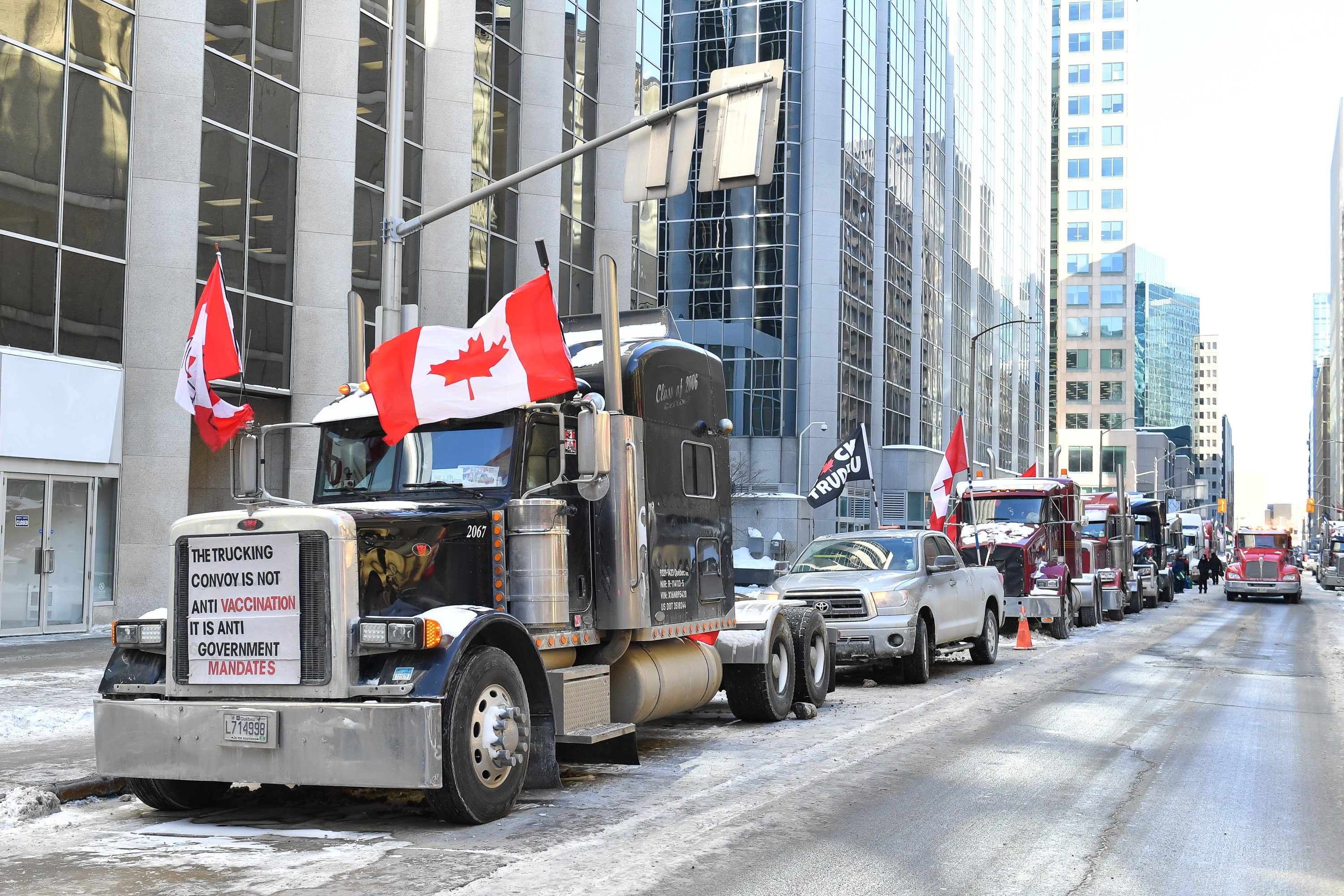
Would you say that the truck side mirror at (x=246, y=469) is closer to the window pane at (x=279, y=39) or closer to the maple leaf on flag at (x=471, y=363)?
the maple leaf on flag at (x=471, y=363)

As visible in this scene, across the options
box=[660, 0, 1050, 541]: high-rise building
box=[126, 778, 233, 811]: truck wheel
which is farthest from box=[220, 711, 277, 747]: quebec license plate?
box=[660, 0, 1050, 541]: high-rise building

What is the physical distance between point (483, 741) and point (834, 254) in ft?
183

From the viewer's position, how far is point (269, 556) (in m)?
7.72

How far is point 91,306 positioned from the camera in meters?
21.7

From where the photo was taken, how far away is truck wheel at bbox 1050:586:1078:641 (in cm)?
2539

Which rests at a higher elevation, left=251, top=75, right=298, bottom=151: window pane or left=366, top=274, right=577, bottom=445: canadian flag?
left=251, top=75, right=298, bottom=151: window pane

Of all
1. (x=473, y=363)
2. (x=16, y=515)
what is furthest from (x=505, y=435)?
(x=16, y=515)

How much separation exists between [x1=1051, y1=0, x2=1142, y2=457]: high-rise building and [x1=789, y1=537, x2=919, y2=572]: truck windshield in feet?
397

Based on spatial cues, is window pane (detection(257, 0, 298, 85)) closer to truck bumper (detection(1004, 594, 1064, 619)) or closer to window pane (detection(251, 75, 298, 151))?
window pane (detection(251, 75, 298, 151))

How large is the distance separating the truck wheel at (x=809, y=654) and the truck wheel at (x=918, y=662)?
2647mm

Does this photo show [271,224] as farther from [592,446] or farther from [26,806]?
[26,806]

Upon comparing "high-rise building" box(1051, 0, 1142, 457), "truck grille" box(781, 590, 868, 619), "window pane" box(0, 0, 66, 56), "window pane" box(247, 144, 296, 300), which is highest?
"high-rise building" box(1051, 0, 1142, 457)

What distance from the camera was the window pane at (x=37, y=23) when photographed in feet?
66.6

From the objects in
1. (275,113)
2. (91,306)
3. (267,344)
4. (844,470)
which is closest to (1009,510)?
(844,470)
